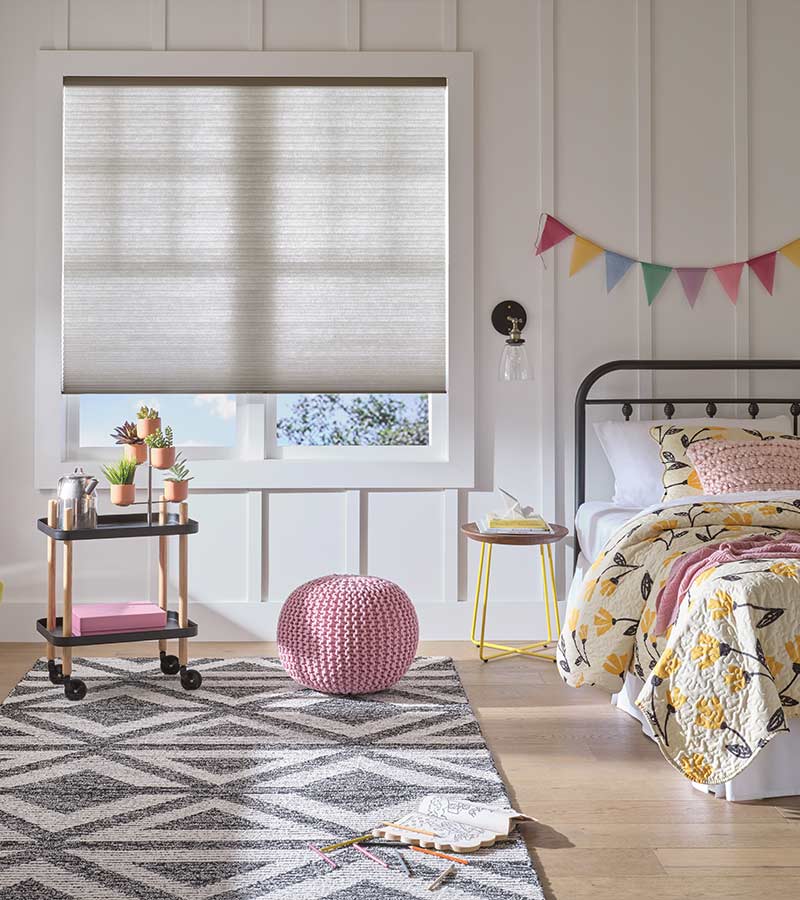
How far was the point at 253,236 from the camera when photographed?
3.88 meters

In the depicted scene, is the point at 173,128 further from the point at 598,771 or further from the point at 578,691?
the point at 598,771

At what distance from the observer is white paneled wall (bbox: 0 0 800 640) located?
388 cm

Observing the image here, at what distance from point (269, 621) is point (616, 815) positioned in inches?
76.5

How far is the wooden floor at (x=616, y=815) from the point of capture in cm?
188

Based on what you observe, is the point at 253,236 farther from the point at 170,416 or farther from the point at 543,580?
the point at 543,580

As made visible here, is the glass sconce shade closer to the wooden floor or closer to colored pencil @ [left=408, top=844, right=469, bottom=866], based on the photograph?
the wooden floor

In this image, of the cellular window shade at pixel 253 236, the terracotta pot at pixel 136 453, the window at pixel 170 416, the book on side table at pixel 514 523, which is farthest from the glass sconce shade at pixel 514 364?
the terracotta pot at pixel 136 453

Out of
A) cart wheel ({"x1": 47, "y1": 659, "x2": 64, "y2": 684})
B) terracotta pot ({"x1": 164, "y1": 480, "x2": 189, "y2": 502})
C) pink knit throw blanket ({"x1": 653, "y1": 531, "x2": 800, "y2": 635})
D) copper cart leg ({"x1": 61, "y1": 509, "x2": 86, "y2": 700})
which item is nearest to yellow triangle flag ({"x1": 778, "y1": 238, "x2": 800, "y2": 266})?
pink knit throw blanket ({"x1": 653, "y1": 531, "x2": 800, "y2": 635})

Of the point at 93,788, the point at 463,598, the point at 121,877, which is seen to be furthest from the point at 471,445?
the point at 121,877

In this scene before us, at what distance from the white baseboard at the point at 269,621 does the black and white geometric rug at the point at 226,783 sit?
475 mm

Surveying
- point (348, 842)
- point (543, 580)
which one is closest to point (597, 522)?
point (543, 580)

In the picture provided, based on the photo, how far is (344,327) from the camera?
388cm

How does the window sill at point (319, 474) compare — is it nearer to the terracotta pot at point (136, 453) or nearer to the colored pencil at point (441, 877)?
the terracotta pot at point (136, 453)

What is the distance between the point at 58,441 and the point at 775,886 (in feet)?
9.59
